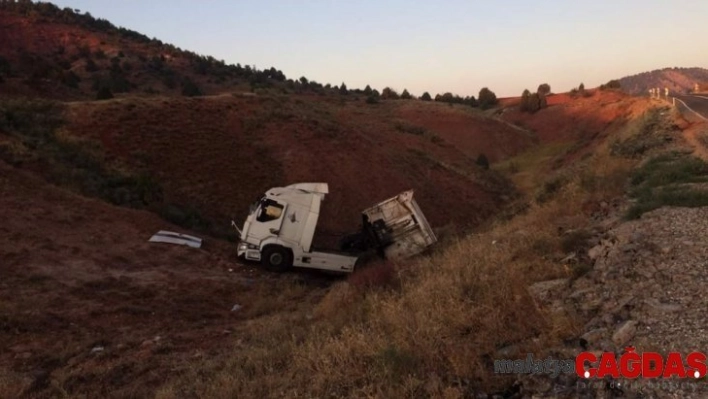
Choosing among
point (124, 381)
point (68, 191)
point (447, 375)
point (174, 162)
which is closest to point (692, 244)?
point (447, 375)

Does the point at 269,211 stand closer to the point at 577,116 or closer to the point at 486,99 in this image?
the point at 577,116

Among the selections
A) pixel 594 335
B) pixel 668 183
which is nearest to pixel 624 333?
pixel 594 335

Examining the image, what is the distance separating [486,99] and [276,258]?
78.5 m

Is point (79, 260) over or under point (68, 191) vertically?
under

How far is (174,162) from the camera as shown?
78.5ft

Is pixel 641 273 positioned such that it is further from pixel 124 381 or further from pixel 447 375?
pixel 124 381

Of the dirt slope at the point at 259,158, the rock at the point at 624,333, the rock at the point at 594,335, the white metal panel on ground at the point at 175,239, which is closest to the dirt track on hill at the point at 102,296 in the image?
the white metal panel on ground at the point at 175,239

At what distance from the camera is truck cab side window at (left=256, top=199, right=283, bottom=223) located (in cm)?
1556

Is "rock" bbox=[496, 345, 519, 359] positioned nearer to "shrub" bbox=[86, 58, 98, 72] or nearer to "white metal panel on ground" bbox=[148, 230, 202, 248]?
"white metal panel on ground" bbox=[148, 230, 202, 248]

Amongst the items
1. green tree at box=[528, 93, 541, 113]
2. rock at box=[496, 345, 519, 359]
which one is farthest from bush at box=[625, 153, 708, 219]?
green tree at box=[528, 93, 541, 113]

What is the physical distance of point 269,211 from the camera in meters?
15.6

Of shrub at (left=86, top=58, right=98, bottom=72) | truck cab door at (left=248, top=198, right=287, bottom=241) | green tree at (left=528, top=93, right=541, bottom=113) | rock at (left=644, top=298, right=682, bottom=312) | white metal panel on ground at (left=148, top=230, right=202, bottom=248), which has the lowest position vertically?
white metal panel on ground at (left=148, top=230, right=202, bottom=248)

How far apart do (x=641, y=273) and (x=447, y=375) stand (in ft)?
9.41

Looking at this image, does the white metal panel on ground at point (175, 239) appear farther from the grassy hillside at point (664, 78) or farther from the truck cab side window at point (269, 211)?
the grassy hillside at point (664, 78)
